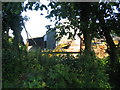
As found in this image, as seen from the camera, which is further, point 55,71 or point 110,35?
point 110,35

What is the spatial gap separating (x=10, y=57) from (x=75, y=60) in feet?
4.03

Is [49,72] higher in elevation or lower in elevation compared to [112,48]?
lower

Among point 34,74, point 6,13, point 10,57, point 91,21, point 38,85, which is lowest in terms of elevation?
point 38,85

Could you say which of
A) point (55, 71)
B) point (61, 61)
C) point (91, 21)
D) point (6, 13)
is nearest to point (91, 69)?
point (61, 61)

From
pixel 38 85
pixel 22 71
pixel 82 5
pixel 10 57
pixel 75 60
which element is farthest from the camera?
pixel 82 5

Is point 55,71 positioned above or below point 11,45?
below

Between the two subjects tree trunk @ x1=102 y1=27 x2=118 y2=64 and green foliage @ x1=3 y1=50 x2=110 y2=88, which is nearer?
green foliage @ x1=3 y1=50 x2=110 y2=88

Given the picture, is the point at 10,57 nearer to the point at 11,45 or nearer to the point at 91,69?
the point at 11,45

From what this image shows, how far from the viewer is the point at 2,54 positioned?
2.39 m

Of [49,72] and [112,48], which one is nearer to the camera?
[49,72]

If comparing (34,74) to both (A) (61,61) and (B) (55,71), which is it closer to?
(B) (55,71)

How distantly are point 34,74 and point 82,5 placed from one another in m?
2.17

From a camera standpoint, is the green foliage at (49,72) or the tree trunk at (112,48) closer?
the green foliage at (49,72)

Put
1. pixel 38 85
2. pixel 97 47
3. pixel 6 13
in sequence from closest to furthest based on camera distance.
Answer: pixel 38 85 → pixel 6 13 → pixel 97 47
